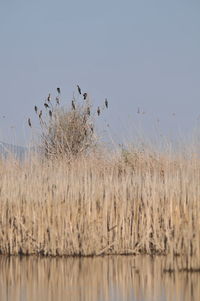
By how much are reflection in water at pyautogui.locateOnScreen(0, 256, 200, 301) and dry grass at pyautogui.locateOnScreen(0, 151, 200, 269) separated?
0.23 meters

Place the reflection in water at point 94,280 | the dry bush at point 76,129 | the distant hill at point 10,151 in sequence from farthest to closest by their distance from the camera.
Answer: the dry bush at point 76,129
the distant hill at point 10,151
the reflection in water at point 94,280

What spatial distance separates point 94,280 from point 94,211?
1.65 m

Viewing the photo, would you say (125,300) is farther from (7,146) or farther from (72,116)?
(72,116)

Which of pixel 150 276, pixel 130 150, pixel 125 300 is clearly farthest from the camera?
pixel 130 150

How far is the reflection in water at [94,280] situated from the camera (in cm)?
684

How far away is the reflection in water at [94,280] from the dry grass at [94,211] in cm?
23

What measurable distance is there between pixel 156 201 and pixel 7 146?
318cm

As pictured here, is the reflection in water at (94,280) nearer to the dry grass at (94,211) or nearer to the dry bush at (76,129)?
the dry grass at (94,211)

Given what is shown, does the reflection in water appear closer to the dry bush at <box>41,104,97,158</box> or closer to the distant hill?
the distant hill

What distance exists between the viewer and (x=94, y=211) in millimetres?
9242

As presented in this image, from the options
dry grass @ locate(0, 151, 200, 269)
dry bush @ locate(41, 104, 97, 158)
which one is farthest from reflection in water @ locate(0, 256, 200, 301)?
dry bush @ locate(41, 104, 97, 158)

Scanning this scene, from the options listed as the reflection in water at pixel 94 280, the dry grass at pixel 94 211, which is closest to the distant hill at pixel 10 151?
the dry grass at pixel 94 211

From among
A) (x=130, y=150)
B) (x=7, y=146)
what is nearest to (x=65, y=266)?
(x=7, y=146)

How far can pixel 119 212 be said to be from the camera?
9328mm
